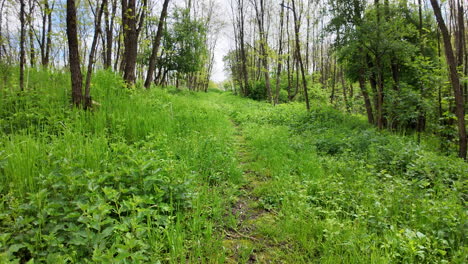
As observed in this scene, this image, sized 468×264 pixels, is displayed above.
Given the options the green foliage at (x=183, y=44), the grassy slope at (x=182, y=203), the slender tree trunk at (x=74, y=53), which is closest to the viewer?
the grassy slope at (x=182, y=203)

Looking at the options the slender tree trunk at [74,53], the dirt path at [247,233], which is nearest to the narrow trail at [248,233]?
the dirt path at [247,233]

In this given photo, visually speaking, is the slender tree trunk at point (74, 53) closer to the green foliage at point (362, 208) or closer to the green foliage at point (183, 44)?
the green foliage at point (362, 208)

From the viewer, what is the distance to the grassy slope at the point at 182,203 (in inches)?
70.3

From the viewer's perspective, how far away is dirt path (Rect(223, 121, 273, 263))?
212 cm

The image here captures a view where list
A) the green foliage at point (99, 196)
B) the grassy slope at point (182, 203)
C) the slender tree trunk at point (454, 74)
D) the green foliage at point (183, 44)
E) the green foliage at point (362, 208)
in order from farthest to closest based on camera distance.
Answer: the green foliage at point (183, 44) → the slender tree trunk at point (454, 74) → the green foliage at point (362, 208) → the grassy slope at point (182, 203) → the green foliage at point (99, 196)

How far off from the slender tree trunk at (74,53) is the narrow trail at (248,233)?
153 inches

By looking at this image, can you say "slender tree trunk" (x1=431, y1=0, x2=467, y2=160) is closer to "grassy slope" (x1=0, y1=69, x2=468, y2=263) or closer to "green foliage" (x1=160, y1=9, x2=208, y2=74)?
"grassy slope" (x1=0, y1=69, x2=468, y2=263)

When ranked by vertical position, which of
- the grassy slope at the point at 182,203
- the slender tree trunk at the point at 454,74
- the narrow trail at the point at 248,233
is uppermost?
the slender tree trunk at the point at 454,74

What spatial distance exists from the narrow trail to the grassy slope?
32mm

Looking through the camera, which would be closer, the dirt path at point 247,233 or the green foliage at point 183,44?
the dirt path at point 247,233

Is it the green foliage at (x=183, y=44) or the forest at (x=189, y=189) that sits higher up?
the green foliage at (x=183, y=44)

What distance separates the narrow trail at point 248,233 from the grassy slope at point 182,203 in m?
0.03

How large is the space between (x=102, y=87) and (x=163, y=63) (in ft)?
42.2

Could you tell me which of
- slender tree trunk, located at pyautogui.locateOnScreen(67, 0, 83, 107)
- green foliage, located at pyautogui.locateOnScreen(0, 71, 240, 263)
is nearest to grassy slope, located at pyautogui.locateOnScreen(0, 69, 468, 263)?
green foliage, located at pyautogui.locateOnScreen(0, 71, 240, 263)
